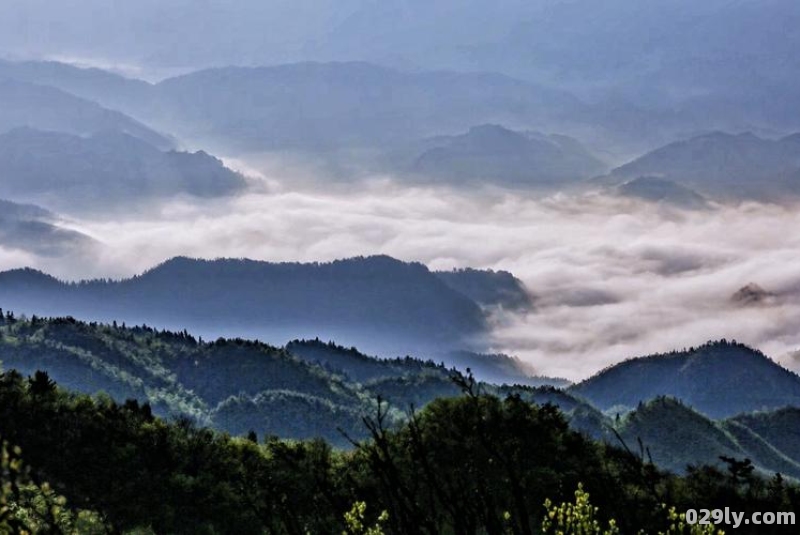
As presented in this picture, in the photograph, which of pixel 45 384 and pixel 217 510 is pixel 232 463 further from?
pixel 45 384

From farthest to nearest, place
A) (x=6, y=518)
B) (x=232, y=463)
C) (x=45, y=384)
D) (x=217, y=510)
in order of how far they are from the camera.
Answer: (x=45, y=384) → (x=232, y=463) → (x=217, y=510) → (x=6, y=518)

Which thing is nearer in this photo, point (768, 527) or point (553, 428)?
point (768, 527)

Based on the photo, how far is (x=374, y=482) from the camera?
147 metres

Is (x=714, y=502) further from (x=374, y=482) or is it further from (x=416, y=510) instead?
(x=416, y=510)

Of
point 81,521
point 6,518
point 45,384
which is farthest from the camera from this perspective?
point 45,384

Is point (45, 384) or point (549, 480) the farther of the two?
point (45, 384)

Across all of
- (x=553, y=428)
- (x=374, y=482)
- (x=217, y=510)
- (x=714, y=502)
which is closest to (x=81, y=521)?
(x=217, y=510)

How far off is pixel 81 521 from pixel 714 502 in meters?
94.2

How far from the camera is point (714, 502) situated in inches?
6348

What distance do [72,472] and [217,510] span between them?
24106 mm

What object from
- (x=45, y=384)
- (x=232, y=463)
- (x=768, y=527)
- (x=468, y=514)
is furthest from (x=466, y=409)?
(x=468, y=514)

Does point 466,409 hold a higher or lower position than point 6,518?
higher

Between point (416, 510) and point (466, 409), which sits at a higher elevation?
point (466, 409)

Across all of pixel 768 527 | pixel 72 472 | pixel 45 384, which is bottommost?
pixel 768 527
